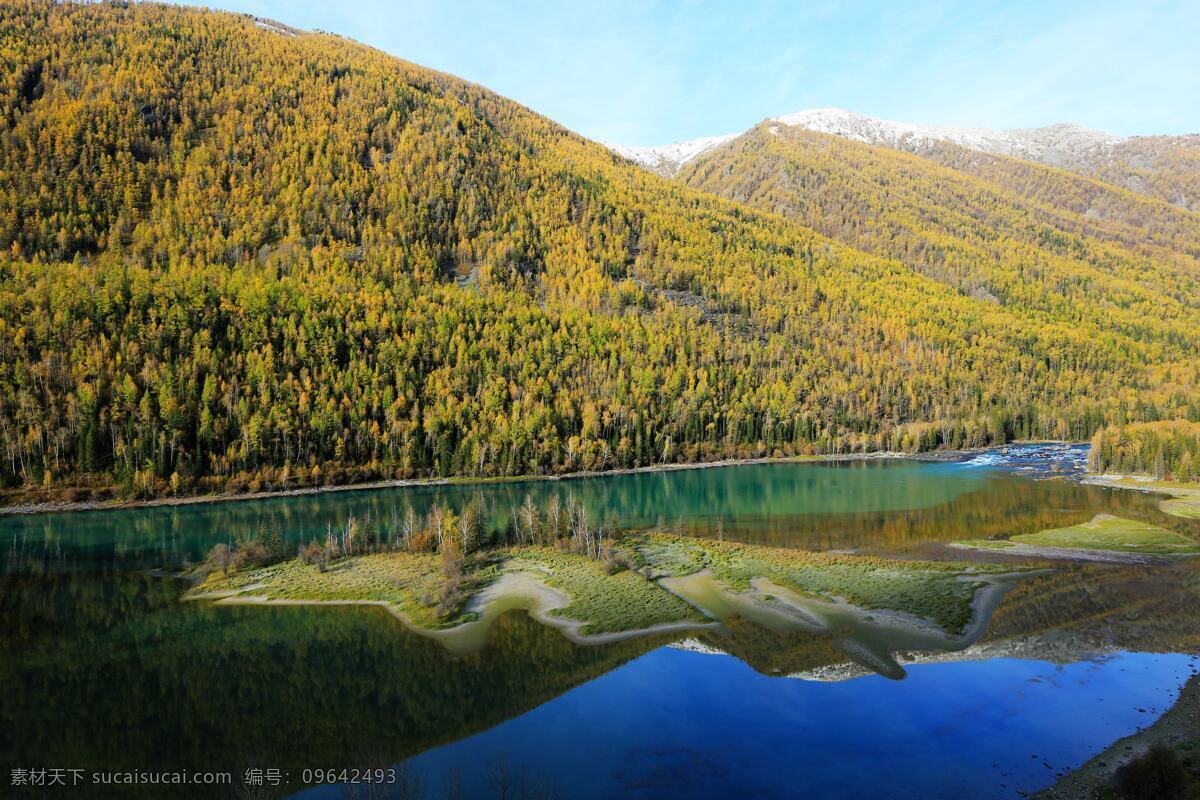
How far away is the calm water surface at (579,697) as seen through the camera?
87.4ft

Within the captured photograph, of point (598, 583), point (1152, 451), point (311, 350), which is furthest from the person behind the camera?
point (311, 350)

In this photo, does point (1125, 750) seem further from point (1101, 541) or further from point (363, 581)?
point (363, 581)

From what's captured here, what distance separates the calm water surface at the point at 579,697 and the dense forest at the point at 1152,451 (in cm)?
6097

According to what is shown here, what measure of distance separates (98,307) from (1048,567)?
14219 centimetres

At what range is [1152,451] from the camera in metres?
105

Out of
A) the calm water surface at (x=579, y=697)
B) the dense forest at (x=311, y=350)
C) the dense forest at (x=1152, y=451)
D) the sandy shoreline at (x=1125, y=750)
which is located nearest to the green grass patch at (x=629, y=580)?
the calm water surface at (x=579, y=697)

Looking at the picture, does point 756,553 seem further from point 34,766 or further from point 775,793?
point 34,766

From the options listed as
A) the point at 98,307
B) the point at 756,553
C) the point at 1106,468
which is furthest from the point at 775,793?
the point at 98,307

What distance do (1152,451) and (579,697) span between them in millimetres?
114827

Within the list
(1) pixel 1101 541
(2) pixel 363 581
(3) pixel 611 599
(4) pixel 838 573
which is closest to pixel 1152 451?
(1) pixel 1101 541

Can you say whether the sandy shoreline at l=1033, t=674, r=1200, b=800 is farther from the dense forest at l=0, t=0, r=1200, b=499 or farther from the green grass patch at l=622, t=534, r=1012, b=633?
the dense forest at l=0, t=0, r=1200, b=499

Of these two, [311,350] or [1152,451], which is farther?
[311,350]

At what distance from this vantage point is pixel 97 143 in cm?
17050

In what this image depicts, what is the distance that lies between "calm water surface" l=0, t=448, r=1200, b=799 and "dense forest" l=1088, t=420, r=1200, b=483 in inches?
2400
